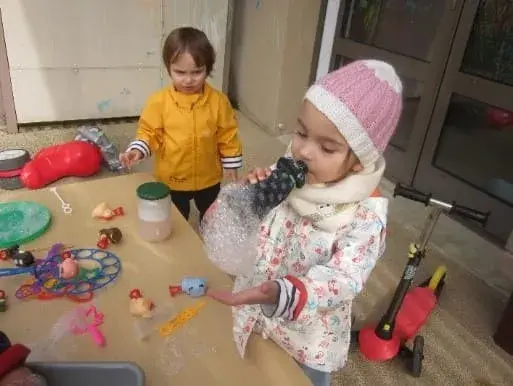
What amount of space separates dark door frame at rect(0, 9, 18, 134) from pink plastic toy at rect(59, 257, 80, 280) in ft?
6.30

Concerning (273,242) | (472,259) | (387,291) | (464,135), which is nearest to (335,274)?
(273,242)

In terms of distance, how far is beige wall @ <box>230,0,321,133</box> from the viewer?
2.67 metres

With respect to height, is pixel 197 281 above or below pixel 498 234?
above

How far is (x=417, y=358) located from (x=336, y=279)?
88 cm

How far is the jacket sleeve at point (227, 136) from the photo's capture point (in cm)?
147

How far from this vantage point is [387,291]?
172 centimetres

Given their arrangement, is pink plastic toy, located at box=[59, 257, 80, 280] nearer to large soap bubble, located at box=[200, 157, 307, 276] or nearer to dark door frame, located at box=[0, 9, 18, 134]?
large soap bubble, located at box=[200, 157, 307, 276]

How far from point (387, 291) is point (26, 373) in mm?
1362

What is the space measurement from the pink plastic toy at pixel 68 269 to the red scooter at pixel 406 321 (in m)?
0.81

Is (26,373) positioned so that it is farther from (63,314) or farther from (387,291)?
(387,291)

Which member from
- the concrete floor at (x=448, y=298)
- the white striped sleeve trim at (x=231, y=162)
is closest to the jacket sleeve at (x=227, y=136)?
the white striped sleeve trim at (x=231, y=162)

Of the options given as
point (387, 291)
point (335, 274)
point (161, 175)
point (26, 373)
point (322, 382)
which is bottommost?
point (387, 291)

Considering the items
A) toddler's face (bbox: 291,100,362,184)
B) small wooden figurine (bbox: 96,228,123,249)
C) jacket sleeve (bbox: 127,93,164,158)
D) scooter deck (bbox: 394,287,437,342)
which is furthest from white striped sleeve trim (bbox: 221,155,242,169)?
toddler's face (bbox: 291,100,362,184)

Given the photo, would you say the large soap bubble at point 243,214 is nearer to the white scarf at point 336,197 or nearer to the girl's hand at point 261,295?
the white scarf at point 336,197
